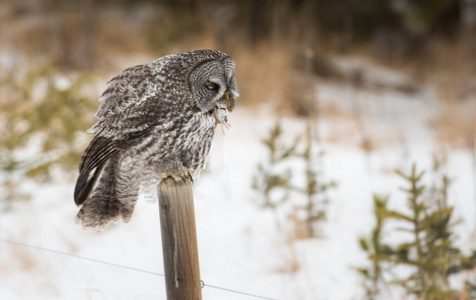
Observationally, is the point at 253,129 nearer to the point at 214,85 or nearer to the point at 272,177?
the point at 272,177

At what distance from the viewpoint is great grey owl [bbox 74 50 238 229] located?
1.85 meters

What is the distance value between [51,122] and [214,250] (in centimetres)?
213

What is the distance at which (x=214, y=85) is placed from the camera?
71.5 inches

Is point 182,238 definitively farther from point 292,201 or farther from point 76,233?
point 292,201

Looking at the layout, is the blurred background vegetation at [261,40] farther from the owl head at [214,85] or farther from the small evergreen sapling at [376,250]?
the owl head at [214,85]

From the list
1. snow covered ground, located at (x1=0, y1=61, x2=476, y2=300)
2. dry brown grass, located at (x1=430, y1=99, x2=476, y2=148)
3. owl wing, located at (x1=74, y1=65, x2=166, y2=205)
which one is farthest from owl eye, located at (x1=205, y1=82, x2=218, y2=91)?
dry brown grass, located at (x1=430, y1=99, x2=476, y2=148)

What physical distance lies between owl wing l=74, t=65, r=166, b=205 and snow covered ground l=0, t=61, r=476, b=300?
2.20 feet

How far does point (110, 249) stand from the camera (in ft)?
12.5

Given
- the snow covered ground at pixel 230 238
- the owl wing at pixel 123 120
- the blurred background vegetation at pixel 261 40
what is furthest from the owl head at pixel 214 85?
the blurred background vegetation at pixel 261 40

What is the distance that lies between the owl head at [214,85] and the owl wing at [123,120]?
15cm

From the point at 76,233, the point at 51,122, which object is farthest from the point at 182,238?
the point at 51,122

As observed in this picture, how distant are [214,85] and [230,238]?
2.35 meters

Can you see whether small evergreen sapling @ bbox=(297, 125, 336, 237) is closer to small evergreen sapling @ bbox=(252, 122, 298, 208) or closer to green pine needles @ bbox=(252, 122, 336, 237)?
green pine needles @ bbox=(252, 122, 336, 237)

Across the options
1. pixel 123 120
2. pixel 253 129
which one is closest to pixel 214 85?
pixel 123 120
